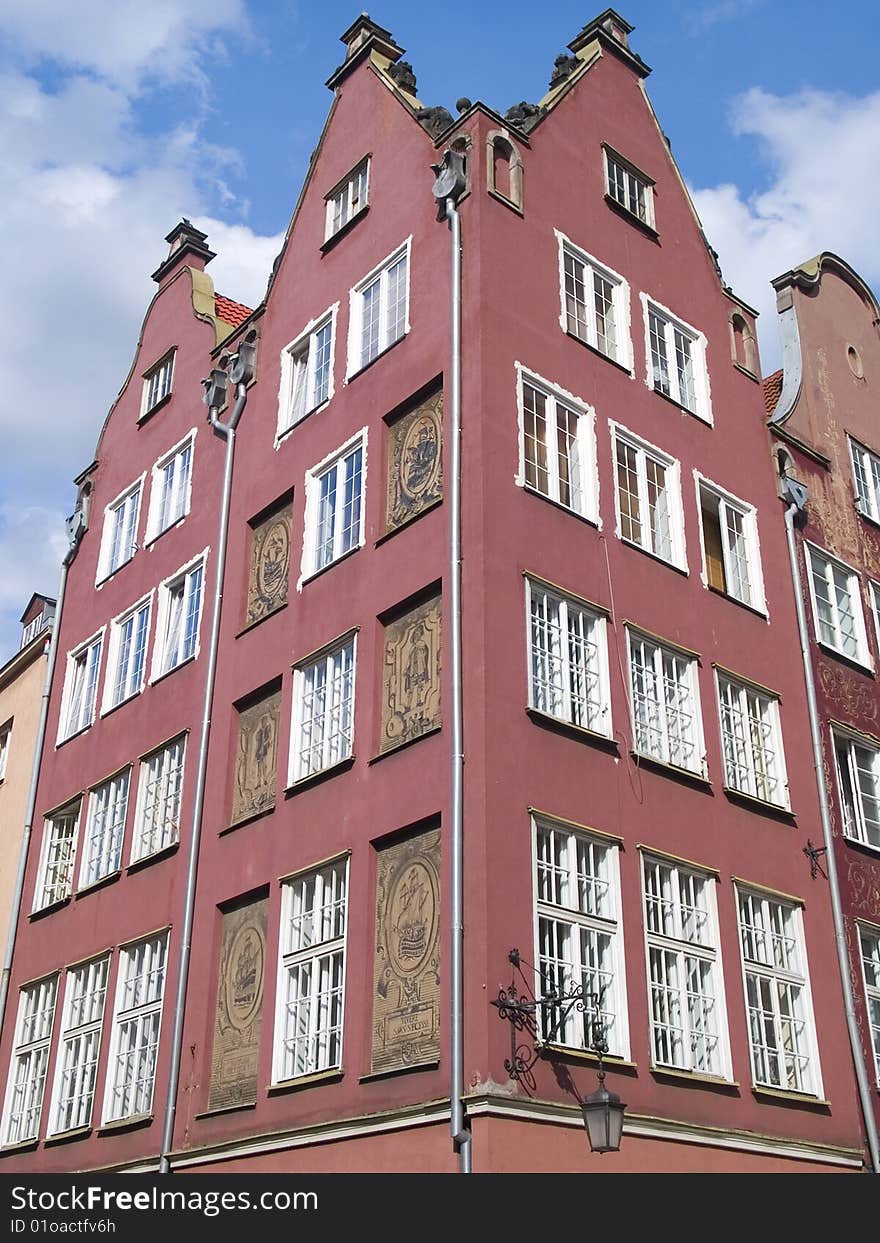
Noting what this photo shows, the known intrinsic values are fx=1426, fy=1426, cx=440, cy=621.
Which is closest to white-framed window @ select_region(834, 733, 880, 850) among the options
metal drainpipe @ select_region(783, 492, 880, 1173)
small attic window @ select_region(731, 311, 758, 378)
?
metal drainpipe @ select_region(783, 492, 880, 1173)

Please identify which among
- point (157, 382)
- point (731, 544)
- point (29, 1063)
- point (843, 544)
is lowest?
point (29, 1063)

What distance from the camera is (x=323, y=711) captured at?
18.5 meters

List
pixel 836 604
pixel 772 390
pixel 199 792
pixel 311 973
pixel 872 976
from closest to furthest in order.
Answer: pixel 311 973
pixel 872 976
pixel 199 792
pixel 836 604
pixel 772 390

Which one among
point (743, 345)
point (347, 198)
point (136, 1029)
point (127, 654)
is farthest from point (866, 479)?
point (136, 1029)

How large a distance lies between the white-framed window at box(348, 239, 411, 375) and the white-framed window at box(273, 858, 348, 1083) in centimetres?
751

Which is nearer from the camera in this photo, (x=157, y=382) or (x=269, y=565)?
(x=269, y=565)

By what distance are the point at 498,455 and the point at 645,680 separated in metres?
3.44

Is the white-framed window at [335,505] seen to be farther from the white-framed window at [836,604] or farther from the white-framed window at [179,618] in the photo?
the white-framed window at [836,604]

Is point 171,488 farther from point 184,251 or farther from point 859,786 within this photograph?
point 859,786

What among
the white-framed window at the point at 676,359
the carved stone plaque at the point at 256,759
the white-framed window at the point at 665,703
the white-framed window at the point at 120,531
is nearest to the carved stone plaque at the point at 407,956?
the carved stone plaque at the point at 256,759

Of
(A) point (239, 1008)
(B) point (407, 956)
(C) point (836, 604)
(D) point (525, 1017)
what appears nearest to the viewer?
(D) point (525, 1017)

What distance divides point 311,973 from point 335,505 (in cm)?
652

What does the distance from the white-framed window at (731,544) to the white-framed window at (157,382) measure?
35.5 ft
